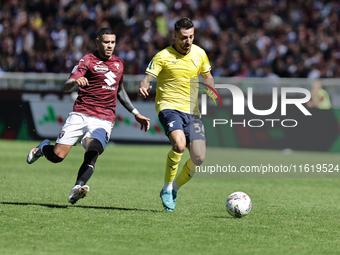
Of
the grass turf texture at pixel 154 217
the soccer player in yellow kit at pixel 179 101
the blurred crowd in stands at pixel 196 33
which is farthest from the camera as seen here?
the blurred crowd in stands at pixel 196 33

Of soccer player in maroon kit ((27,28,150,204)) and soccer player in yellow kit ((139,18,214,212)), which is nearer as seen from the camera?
soccer player in yellow kit ((139,18,214,212))

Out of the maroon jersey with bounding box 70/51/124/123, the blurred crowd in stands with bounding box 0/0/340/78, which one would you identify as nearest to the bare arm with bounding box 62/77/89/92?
the maroon jersey with bounding box 70/51/124/123

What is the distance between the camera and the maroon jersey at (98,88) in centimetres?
700

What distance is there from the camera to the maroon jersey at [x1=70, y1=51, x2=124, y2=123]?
700 centimetres

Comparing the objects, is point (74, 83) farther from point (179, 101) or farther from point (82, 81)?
point (179, 101)

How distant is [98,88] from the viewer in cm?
705

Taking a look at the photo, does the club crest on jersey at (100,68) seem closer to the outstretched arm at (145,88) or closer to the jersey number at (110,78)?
the jersey number at (110,78)

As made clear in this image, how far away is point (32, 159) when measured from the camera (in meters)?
7.24

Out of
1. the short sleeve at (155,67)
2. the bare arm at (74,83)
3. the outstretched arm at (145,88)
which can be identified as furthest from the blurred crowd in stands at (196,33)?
the bare arm at (74,83)

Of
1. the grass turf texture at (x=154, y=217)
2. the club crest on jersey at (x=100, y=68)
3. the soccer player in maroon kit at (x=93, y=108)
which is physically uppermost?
the club crest on jersey at (x=100, y=68)

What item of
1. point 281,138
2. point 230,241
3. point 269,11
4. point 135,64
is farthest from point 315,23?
point 230,241

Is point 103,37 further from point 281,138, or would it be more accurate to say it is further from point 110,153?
point 281,138

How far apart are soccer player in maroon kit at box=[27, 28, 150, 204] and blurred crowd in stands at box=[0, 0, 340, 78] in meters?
11.0

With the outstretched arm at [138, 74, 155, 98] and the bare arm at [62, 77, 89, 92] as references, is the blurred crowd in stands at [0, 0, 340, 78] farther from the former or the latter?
the bare arm at [62, 77, 89, 92]
